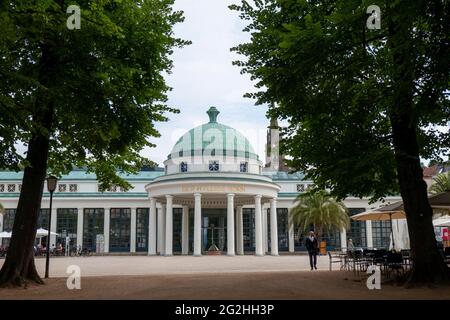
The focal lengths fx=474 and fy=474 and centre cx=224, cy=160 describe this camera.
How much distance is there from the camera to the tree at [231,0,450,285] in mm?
10727

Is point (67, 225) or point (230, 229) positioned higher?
point (67, 225)

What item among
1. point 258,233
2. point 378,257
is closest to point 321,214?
point 258,233

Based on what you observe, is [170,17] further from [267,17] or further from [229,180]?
[229,180]

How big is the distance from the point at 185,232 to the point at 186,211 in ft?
8.13

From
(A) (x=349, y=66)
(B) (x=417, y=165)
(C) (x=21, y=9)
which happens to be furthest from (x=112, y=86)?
(B) (x=417, y=165)

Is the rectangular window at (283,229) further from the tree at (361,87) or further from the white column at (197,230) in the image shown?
the tree at (361,87)

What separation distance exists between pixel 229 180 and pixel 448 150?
29.3m

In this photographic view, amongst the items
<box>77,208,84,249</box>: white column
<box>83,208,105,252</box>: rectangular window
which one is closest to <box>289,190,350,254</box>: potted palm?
<box>83,208,105,252</box>: rectangular window

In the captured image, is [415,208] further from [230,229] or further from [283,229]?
[283,229]

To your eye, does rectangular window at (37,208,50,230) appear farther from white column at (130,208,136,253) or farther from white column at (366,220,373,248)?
white column at (366,220,373,248)

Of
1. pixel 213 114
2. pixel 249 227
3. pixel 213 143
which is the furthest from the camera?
pixel 249 227

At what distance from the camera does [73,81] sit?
1349 cm

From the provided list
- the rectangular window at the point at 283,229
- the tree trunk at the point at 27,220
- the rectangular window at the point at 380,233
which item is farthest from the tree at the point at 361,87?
the rectangular window at the point at 380,233

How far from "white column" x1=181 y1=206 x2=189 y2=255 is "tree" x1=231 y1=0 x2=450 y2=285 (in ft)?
118
